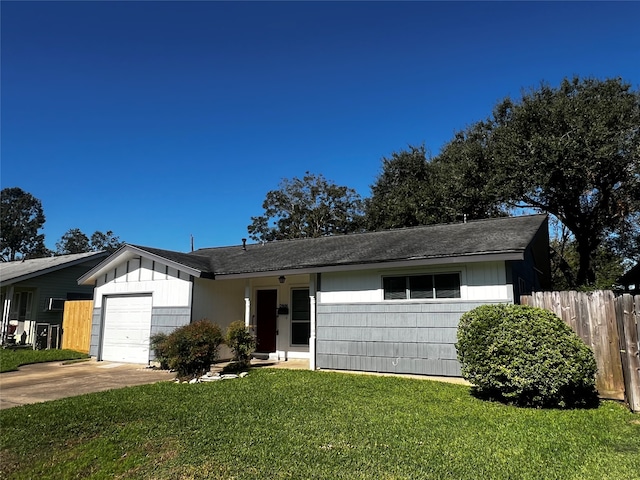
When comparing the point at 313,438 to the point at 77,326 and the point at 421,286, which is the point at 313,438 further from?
the point at 77,326

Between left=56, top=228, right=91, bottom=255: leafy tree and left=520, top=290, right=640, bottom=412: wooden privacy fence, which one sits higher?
left=56, top=228, right=91, bottom=255: leafy tree

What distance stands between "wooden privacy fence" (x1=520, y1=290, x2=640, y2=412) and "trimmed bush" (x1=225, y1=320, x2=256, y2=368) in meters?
7.10

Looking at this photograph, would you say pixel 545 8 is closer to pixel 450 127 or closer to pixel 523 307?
pixel 523 307

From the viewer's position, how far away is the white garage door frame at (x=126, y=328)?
13.2m

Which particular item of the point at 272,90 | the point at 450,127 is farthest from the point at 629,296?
the point at 450,127

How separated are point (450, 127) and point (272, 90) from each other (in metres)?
15.7

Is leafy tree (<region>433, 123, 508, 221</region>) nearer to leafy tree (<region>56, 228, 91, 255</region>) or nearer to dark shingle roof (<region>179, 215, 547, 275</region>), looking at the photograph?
dark shingle roof (<region>179, 215, 547, 275</region>)

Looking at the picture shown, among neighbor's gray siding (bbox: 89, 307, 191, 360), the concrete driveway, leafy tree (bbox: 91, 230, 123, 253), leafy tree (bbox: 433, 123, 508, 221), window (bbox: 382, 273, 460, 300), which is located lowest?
the concrete driveway

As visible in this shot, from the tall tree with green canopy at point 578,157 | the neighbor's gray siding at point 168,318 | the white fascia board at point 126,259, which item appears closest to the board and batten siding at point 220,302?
the neighbor's gray siding at point 168,318

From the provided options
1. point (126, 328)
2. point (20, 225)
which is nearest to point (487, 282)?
point (126, 328)

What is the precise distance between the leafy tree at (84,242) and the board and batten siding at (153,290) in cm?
5872

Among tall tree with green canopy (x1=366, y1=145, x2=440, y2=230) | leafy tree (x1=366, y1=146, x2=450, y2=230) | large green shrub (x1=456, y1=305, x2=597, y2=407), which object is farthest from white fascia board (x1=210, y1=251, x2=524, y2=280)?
tall tree with green canopy (x1=366, y1=145, x2=440, y2=230)

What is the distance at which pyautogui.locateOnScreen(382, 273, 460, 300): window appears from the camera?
9516 millimetres

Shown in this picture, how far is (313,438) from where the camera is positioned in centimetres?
500
